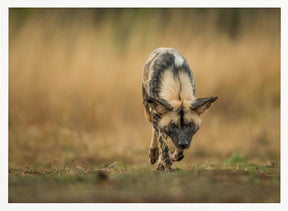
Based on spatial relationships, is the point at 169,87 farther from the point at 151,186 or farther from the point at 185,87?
the point at 151,186

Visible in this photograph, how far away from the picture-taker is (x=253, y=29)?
1391cm

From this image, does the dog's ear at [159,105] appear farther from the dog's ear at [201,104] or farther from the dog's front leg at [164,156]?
the dog's front leg at [164,156]

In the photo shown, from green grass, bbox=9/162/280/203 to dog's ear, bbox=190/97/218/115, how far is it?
3.23ft

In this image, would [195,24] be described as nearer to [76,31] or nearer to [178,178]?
[76,31]

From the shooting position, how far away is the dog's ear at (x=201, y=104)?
7.88 meters

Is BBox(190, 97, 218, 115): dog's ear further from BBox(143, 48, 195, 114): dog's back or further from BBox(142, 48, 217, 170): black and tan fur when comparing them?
BBox(143, 48, 195, 114): dog's back

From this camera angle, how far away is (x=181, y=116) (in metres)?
7.93

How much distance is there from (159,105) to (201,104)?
2.13 ft

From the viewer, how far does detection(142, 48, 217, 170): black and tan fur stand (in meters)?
→ 7.93

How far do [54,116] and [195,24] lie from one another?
15.2 feet

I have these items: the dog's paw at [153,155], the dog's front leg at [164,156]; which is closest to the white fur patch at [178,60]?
the dog's front leg at [164,156]

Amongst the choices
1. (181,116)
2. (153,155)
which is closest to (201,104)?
(181,116)
